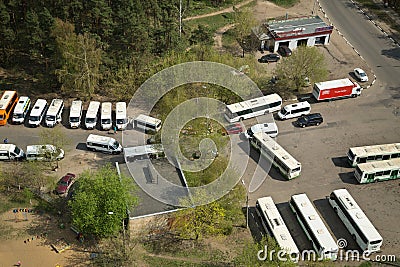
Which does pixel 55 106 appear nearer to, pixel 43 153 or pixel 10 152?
pixel 10 152

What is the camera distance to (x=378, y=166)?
4366 cm

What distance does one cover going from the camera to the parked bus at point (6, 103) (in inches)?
1970

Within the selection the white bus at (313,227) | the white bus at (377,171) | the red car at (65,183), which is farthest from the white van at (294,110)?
the red car at (65,183)

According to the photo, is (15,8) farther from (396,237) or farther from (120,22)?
(396,237)

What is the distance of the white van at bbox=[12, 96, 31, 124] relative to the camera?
5019cm

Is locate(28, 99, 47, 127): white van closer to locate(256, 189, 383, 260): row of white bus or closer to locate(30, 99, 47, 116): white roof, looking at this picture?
locate(30, 99, 47, 116): white roof

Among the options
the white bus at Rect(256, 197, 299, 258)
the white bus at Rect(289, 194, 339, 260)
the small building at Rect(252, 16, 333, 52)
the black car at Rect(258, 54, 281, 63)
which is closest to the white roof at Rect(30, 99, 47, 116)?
the white bus at Rect(256, 197, 299, 258)

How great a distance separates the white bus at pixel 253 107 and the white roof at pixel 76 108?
49.3ft

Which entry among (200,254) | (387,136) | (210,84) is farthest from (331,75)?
(200,254)

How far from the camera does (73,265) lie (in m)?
37.2

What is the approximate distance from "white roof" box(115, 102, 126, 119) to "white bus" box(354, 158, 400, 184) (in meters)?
23.2

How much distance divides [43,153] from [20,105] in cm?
885

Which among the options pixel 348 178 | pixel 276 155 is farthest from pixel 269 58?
pixel 348 178

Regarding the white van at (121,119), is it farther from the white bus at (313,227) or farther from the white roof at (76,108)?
the white bus at (313,227)
